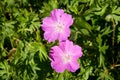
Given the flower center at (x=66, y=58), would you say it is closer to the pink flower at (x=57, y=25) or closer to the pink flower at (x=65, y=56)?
the pink flower at (x=65, y=56)

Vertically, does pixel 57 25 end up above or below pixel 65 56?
above

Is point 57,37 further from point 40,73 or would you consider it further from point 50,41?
point 40,73

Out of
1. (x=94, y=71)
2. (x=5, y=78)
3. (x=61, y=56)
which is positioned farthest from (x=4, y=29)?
(x=94, y=71)

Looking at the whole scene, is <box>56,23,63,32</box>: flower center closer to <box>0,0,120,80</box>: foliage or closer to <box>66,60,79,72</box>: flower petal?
<box>0,0,120,80</box>: foliage

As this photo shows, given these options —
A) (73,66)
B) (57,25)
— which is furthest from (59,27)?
(73,66)

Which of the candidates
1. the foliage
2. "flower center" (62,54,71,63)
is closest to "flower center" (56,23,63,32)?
the foliage

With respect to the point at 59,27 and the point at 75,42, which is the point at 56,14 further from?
the point at 75,42

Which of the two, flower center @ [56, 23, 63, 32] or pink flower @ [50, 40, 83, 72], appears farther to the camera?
flower center @ [56, 23, 63, 32]
